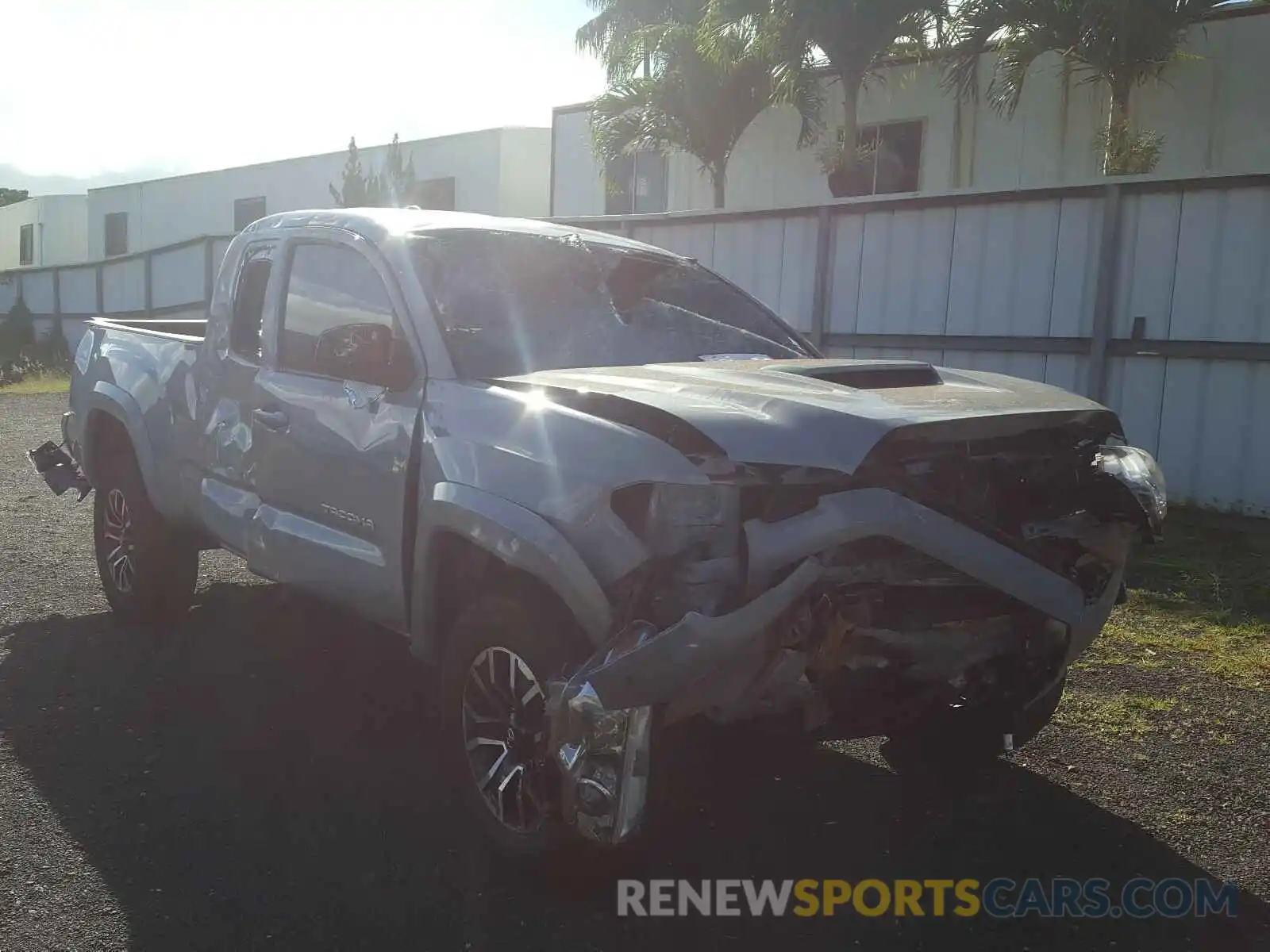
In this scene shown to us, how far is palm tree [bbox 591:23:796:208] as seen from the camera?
17.4 meters

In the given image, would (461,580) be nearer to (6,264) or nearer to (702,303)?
(702,303)

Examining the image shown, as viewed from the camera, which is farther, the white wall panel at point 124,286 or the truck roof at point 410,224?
the white wall panel at point 124,286

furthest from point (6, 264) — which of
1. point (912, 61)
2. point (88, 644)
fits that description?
point (88, 644)

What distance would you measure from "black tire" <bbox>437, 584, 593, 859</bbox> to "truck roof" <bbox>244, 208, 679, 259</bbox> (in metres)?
1.55

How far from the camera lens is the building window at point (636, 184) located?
20375 millimetres

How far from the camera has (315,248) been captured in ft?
15.0

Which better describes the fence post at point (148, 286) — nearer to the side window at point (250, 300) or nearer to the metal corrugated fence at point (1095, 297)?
the metal corrugated fence at point (1095, 297)

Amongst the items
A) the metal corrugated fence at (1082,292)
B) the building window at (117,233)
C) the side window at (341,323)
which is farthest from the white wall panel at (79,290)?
the side window at (341,323)

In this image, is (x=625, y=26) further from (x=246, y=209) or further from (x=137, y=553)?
(x=137, y=553)

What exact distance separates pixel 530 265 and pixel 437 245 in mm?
354

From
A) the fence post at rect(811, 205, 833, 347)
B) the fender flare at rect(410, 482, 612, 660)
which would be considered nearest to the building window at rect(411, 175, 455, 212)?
the fence post at rect(811, 205, 833, 347)

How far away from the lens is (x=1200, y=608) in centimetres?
623

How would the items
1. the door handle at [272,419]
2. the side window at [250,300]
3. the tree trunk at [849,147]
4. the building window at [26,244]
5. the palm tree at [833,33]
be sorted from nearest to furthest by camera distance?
the door handle at [272,419] → the side window at [250,300] → the palm tree at [833,33] → the tree trunk at [849,147] → the building window at [26,244]

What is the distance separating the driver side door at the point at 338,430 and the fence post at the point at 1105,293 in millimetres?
6316
